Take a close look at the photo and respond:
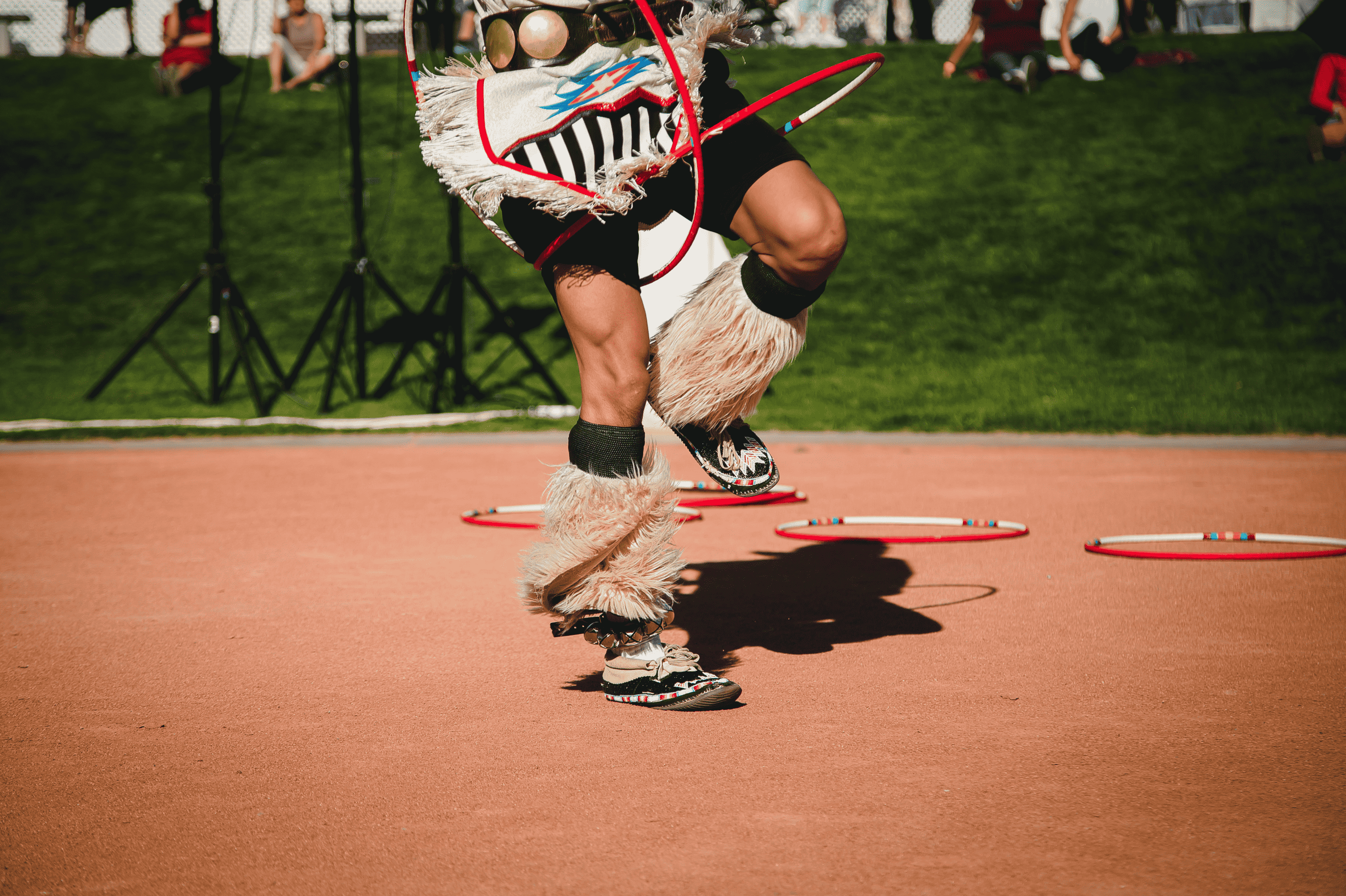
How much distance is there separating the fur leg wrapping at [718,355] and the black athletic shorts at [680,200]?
0.61ft

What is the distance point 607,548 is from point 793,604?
1.39 m

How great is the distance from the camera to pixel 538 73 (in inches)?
127

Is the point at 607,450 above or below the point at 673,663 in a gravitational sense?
above

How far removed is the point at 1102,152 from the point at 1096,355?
4971 millimetres

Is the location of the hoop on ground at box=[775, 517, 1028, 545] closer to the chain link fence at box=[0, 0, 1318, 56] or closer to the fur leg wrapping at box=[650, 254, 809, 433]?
the fur leg wrapping at box=[650, 254, 809, 433]

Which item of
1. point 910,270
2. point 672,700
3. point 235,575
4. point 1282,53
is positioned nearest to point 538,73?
point 672,700

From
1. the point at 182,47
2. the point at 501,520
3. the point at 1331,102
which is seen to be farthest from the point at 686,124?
the point at 182,47

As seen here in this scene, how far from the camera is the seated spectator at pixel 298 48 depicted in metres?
18.1

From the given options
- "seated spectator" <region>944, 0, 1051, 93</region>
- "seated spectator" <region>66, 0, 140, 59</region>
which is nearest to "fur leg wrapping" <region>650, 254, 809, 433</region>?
"seated spectator" <region>944, 0, 1051, 93</region>

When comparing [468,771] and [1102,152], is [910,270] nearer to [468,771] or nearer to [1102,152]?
[1102,152]

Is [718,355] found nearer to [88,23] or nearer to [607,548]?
[607,548]

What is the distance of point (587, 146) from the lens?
316cm

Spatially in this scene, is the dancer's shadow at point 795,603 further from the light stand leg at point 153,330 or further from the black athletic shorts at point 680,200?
the light stand leg at point 153,330

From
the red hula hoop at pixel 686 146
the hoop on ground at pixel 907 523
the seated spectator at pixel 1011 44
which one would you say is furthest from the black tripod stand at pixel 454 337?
the seated spectator at pixel 1011 44
